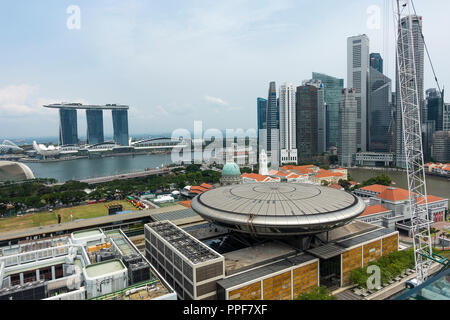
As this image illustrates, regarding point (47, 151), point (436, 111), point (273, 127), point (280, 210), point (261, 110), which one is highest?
point (261, 110)

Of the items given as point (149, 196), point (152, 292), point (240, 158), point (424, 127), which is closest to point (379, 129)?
point (424, 127)

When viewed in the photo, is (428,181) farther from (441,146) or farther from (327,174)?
(441,146)

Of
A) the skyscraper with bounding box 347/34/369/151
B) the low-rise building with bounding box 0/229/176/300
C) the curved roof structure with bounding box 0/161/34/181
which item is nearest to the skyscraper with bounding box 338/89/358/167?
the skyscraper with bounding box 347/34/369/151

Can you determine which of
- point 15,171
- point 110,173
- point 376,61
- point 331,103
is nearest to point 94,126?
point 110,173

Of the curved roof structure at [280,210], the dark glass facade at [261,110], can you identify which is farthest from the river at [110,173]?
the dark glass facade at [261,110]

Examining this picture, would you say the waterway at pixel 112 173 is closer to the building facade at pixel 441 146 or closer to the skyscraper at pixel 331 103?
the building facade at pixel 441 146
